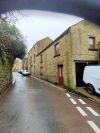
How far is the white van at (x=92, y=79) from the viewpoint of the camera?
1672cm

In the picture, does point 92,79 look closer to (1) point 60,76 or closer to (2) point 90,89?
(2) point 90,89

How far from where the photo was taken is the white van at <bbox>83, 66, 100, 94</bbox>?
1672 centimetres

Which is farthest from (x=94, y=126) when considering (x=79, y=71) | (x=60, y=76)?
(x=60, y=76)

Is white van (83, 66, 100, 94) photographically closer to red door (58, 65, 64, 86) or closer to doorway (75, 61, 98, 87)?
doorway (75, 61, 98, 87)

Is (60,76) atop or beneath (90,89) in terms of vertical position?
atop

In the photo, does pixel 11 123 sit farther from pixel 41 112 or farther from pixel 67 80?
pixel 67 80

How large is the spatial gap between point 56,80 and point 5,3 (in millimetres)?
26292

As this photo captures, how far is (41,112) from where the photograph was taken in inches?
418

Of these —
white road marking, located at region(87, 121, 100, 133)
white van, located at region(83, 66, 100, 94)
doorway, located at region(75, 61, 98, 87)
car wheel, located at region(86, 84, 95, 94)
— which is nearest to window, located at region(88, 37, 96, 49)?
doorway, located at region(75, 61, 98, 87)

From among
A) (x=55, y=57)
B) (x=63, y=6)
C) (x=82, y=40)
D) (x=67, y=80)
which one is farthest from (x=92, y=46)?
(x=63, y=6)

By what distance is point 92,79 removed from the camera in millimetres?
17578

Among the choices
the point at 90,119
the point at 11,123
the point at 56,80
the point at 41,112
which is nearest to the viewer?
the point at 11,123

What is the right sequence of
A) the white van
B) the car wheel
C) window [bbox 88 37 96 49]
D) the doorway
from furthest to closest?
1. window [bbox 88 37 96 49]
2. the doorway
3. the car wheel
4. the white van

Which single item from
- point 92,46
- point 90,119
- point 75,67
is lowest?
point 90,119
